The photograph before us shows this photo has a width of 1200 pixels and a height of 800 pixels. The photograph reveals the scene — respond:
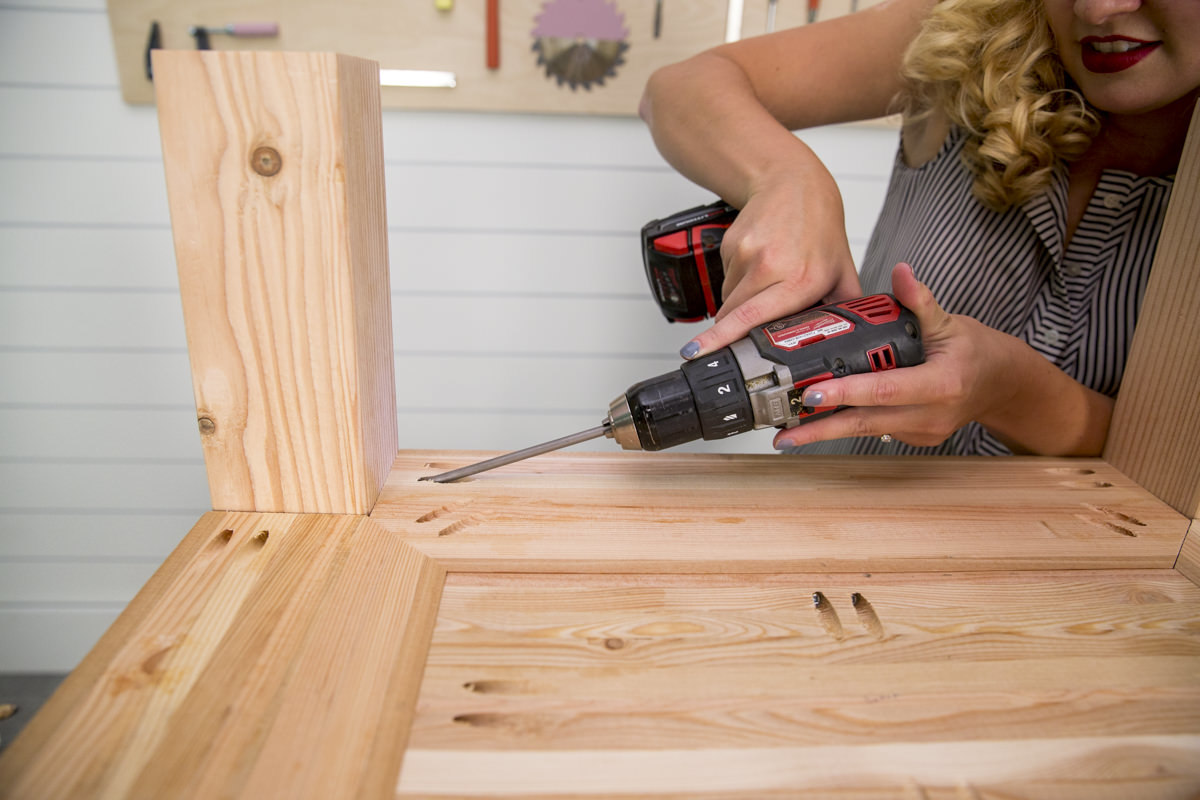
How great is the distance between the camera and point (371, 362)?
1.84 ft

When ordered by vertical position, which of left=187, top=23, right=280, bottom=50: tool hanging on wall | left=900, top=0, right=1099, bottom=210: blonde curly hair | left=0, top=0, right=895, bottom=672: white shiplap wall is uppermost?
left=187, top=23, right=280, bottom=50: tool hanging on wall

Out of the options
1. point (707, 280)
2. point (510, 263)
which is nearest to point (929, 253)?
point (707, 280)

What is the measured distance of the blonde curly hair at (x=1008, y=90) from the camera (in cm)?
80

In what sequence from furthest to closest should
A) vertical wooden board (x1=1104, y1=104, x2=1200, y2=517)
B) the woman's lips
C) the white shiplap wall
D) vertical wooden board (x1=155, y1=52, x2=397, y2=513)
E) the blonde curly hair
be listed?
1. the white shiplap wall
2. the blonde curly hair
3. the woman's lips
4. vertical wooden board (x1=1104, y1=104, x2=1200, y2=517)
5. vertical wooden board (x1=155, y1=52, x2=397, y2=513)

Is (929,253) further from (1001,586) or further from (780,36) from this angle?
(1001,586)

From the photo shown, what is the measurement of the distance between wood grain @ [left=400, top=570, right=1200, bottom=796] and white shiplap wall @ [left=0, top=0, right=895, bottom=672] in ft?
4.29

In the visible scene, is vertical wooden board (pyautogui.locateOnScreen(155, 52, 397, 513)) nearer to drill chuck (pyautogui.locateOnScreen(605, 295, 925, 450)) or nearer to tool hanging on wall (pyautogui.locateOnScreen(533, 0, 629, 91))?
drill chuck (pyautogui.locateOnScreen(605, 295, 925, 450))

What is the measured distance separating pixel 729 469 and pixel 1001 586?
0.74ft

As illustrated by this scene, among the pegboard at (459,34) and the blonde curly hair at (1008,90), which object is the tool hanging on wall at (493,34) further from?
the blonde curly hair at (1008,90)

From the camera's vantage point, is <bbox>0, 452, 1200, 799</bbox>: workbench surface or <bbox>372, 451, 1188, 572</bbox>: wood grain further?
<bbox>372, 451, 1188, 572</bbox>: wood grain

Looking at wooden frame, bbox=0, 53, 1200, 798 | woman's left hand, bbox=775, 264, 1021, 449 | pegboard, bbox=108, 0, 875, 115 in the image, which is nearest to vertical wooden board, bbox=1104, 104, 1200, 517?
wooden frame, bbox=0, 53, 1200, 798

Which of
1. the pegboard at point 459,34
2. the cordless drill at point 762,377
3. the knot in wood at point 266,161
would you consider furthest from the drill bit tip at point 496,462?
the pegboard at point 459,34

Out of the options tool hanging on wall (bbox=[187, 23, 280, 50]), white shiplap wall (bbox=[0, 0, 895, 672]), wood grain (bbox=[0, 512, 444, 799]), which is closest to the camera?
wood grain (bbox=[0, 512, 444, 799])

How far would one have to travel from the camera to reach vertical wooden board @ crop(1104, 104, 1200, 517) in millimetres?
583
